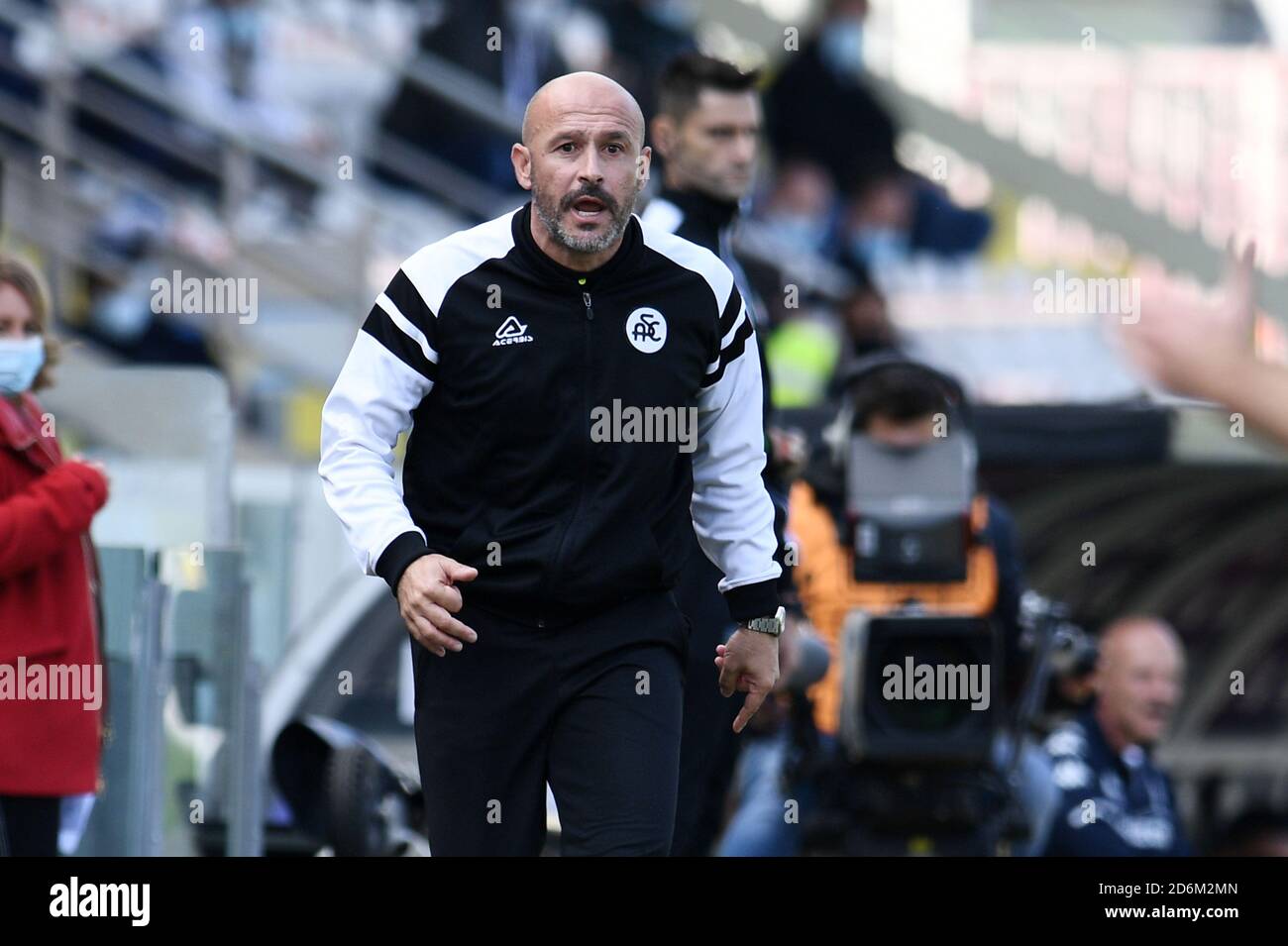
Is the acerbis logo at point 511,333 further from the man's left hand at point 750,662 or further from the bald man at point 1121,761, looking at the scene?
the bald man at point 1121,761

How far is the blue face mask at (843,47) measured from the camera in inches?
459

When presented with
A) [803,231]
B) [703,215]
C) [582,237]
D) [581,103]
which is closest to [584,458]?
[582,237]

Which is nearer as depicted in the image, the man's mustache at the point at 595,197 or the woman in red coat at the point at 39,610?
the man's mustache at the point at 595,197

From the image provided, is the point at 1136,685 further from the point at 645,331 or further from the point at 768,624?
the point at 645,331

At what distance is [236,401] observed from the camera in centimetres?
970

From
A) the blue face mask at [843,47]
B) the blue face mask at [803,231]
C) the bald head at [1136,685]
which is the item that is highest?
the blue face mask at [843,47]

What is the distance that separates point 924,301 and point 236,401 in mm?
3055

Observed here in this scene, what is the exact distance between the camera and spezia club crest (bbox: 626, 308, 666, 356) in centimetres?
436

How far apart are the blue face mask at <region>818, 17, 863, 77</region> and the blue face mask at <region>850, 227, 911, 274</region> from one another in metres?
0.77

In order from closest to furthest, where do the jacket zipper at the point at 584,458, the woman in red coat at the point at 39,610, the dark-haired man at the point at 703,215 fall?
the jacket zipper at the point at 584,458, the dark-haired man at the point at 703,215, the woman in red coat at the point at 39,610

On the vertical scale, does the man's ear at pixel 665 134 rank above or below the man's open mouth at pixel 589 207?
above

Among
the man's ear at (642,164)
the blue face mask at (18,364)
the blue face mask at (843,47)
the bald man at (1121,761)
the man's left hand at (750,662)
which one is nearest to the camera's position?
the man's ear at (642,164)

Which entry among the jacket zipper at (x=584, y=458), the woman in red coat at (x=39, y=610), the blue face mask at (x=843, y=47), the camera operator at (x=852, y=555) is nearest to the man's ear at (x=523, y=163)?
the jacket zipper at (x=584, y=458)
